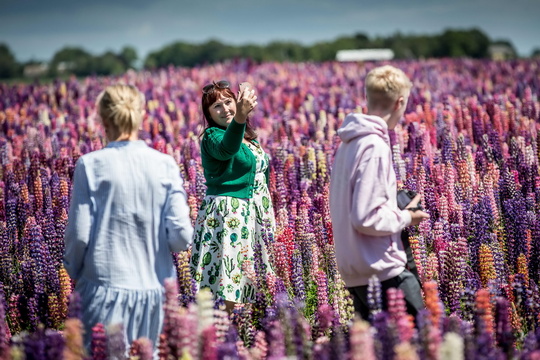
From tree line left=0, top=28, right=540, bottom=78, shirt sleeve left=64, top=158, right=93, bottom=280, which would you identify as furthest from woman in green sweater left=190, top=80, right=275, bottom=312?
tree line left=0, top=28, right=540, bottom=78

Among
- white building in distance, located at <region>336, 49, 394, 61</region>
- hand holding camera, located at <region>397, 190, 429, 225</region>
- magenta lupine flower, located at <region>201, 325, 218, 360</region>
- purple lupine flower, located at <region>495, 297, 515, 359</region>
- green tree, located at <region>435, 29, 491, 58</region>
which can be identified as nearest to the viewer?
magenta lupine flower, located at <region>201, 325, 218, 360</region>

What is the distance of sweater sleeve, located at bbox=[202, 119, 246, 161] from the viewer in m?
5.01

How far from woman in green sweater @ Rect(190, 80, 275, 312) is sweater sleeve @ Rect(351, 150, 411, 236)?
1.47 metres

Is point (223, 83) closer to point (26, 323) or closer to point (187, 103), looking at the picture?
point (26, 323)

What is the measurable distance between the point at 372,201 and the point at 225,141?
1476 millimetres

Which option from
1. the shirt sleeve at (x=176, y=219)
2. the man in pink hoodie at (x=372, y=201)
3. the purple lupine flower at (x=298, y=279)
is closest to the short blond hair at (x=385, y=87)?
the man in pink hoodie at (x=372, y=201)

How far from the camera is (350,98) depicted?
1451cm

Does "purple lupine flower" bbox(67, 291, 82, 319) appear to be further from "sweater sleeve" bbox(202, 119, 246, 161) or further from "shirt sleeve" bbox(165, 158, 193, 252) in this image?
"sweater sleeve" bbox(202, 119, 246, 161)

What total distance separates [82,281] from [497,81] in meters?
15.3

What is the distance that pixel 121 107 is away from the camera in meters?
3.93

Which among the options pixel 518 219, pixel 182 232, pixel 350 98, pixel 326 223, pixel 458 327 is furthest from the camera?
pixel 350 98

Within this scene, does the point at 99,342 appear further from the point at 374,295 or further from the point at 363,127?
the point at 363,127

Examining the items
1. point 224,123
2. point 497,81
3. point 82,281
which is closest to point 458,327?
point 82,281

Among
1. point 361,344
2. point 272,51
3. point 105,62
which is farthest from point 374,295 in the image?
point 272,51
